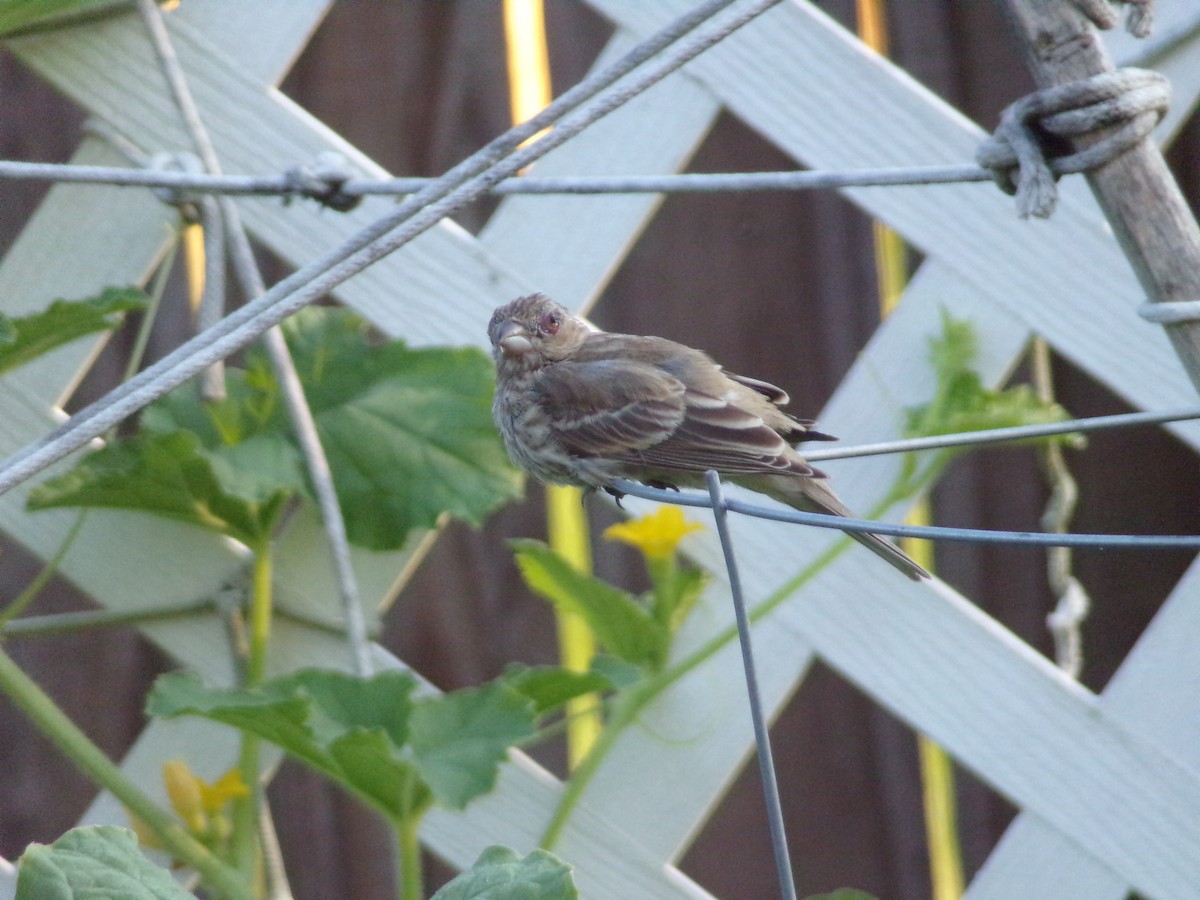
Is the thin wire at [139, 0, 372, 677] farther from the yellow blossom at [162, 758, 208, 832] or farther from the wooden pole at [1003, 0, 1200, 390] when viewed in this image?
the wooden pole at [1003, 0, 1200, 390]

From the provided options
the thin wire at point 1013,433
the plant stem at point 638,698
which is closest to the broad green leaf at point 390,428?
the plant stem at point 638,698

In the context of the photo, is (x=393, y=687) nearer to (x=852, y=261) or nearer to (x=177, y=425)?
(x=177, y=425)

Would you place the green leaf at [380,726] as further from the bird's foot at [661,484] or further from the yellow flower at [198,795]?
the bird's foot at [661,484]

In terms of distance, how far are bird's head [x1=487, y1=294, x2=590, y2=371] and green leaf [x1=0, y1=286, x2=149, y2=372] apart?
51 cm

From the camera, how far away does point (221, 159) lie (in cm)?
204

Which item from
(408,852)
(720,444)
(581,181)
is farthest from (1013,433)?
(408,852)

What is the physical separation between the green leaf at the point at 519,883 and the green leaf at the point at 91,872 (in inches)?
10.7

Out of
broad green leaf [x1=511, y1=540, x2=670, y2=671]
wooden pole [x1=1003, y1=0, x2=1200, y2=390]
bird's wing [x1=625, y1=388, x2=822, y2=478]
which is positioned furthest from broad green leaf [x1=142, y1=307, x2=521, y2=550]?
wooden pole [x1=1003, y1=0, x2=1200, y2=390]

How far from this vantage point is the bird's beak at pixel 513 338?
1936mm

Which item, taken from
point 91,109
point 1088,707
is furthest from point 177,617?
point 1088,707

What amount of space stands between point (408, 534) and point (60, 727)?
1.77 feet

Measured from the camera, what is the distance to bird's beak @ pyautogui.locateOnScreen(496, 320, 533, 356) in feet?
6.35

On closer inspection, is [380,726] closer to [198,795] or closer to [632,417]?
[198,795]

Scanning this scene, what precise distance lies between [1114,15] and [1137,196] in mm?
173
